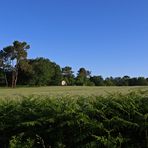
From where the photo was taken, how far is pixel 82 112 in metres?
7.41

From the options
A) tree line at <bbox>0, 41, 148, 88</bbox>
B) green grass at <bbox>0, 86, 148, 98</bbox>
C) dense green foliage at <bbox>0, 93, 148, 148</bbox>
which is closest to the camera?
dense green foliage at <bbox>0, 93, 148, 148</bbox>

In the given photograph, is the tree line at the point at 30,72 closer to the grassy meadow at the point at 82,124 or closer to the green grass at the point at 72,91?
the green grass at the point at 72,91

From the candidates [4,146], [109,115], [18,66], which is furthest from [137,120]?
[18,66]

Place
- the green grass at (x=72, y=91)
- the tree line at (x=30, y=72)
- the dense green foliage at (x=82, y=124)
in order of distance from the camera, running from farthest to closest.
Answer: the tree line at (x=30, y=72) < the green grass at (x=72, y=91) < the dense green foliage at (x=82, y=124)

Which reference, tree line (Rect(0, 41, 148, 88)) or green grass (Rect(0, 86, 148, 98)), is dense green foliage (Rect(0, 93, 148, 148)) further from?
tree line (Rect(0, 41, 148, 88))

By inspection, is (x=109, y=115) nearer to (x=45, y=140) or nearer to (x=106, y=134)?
(x=106, y=134)

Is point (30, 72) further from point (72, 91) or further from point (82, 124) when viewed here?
point (82, 124)

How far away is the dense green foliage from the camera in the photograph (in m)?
7.09

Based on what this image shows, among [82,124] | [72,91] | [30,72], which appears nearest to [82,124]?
[82,124]

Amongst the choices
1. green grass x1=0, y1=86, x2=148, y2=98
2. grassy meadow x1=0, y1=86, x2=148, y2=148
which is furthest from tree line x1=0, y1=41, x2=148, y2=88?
grassy meadow x1=0, y1=86, x2=148, y2=148

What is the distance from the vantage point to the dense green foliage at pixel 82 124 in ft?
23.2

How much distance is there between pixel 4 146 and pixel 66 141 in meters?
1.21

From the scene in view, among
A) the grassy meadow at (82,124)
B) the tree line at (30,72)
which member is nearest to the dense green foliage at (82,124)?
the grassy meadow at (82,124)

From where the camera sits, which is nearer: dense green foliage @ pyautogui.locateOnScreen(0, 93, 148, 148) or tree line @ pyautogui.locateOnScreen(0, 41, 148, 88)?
dense green foliage @ pyautogui.locateOnScreen(0, 93, 148, 148)
